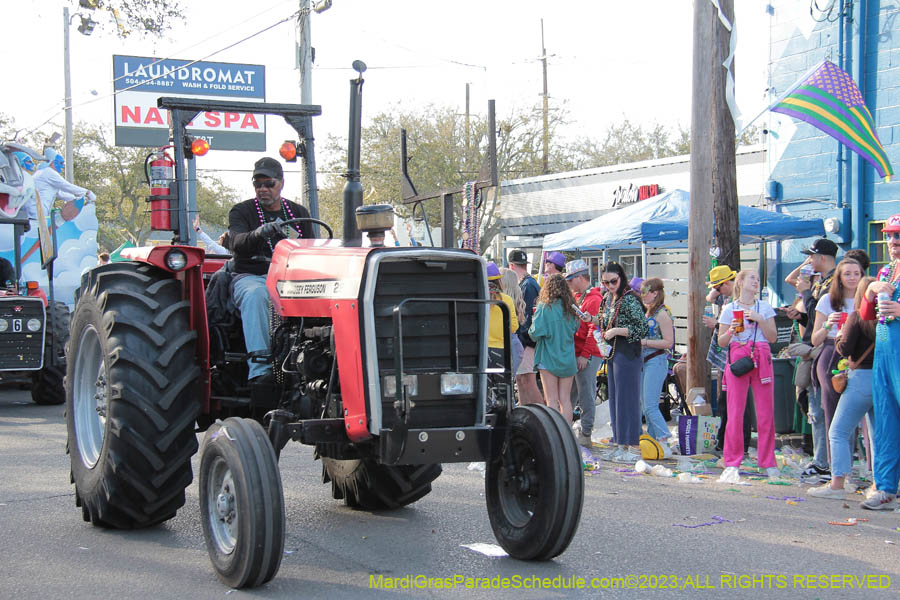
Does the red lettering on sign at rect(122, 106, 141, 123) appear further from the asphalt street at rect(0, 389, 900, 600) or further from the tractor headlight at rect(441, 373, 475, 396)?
the tractor headlight at rect(441, 373, 475, 396)

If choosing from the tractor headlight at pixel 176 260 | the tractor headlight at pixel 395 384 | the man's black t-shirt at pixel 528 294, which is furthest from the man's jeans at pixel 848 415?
the tractor headlight at pixel 176 260

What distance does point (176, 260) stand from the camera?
5.73 meters

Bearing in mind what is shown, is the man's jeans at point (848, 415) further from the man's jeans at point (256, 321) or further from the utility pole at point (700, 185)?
the man's jeans at point (256, 321)

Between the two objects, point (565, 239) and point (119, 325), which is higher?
point (565, 239)

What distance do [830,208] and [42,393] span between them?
1179 cm

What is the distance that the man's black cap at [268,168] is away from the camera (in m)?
6.27

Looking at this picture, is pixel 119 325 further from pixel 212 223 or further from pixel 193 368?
pixel 212 223

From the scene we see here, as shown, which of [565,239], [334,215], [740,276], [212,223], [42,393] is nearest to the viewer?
[740,276]

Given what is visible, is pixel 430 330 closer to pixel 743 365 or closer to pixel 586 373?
pixel 743 365

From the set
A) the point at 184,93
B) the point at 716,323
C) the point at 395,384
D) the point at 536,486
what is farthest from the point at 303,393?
the point at 184,93

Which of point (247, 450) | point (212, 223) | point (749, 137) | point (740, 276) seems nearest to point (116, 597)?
point (247, 450)

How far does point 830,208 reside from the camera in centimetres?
1502

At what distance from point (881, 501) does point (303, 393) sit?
13.6 feet

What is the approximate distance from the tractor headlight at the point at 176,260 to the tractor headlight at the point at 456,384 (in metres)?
1.88
